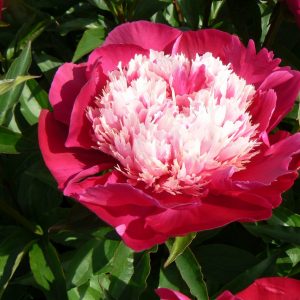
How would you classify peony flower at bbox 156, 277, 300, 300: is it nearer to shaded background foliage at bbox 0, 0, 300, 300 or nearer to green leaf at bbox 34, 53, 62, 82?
shaded background foliage at bbox 0, 0, 300, 300

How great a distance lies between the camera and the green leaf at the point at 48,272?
96 cm

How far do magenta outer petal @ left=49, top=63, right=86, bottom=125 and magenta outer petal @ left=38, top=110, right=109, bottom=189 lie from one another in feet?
0.05

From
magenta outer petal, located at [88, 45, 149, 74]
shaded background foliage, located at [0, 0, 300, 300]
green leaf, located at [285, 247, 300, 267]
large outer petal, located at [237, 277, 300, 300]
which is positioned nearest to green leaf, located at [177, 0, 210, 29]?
shaded background foliage, located at [0, 0, 300, 300]

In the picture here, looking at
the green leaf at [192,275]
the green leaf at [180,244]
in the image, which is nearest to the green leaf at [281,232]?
the green leaf at [192,275]

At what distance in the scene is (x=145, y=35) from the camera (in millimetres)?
826

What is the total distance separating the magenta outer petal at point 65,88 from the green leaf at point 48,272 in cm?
31

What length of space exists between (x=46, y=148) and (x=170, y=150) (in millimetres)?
159

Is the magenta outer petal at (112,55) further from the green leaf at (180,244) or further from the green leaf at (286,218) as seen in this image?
the green leaf at (286,218)

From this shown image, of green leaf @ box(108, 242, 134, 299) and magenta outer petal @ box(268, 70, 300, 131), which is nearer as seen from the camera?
magenta outer petal @ box(268, 70, 300, 131)

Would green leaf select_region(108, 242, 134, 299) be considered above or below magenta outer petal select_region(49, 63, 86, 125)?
below

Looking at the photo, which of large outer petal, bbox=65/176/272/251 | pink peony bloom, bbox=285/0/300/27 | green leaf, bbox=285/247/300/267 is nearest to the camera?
large outer petal, bbox=65/176/272/251

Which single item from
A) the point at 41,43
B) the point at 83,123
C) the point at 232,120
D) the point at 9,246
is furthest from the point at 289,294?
the point at 41,43

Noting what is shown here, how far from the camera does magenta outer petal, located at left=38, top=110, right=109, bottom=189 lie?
28.9 inches

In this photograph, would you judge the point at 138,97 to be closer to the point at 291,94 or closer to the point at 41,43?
the point at 291,94
